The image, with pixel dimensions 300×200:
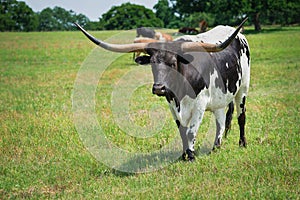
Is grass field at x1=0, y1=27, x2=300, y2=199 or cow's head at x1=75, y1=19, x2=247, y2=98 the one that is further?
cow's head at x1=75, y1=19, x2=247, y2=98

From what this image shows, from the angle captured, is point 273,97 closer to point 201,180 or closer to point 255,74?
point 255,74

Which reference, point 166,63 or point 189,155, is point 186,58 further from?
point 189,155

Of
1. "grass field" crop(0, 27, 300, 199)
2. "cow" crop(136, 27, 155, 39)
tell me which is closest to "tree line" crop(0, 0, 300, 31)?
"cow" crop(136, 27, 155, 39)

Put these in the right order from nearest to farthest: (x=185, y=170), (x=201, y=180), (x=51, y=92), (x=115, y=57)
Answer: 1. (x=201, y=180)
2. (x=185, y=170)
3. (x=51, y=92)
4. (x=115, y=57)

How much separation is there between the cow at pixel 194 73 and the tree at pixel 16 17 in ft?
278

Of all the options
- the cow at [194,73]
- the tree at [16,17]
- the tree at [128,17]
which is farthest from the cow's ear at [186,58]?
the tree at [16,17]

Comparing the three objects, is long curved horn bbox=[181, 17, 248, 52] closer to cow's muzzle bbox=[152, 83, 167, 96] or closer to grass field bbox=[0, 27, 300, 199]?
cow's muzzle bbox=[152, 83, 167, 96]

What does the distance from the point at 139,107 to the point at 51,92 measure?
3.94 meters

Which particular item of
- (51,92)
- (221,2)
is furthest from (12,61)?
(221,2)

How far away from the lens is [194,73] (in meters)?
5.99

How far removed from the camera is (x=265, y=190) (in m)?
5.06

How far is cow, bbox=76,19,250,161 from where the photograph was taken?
18.4 ft

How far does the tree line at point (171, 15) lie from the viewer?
4588 cm

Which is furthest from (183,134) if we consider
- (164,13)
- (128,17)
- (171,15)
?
(164,13)
